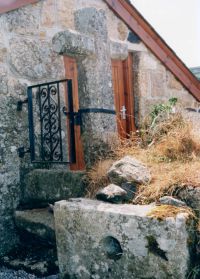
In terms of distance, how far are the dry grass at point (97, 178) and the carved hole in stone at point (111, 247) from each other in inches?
26.3

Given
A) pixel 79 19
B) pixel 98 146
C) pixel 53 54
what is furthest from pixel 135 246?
pixel 53 54

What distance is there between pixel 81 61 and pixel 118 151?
1.00 m

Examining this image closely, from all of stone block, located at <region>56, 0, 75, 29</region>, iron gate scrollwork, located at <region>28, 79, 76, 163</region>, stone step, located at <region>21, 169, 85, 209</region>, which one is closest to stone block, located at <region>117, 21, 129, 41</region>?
stone block, located at <region>56, 0, 75, 29</region>

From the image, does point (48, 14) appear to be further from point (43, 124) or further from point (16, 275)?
point (16, 275)

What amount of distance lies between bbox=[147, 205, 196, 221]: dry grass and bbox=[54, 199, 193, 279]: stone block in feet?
0.11

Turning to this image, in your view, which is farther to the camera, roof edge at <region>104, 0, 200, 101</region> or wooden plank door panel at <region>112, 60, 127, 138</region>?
wooden plank door panel at <region>112, 60, 127, 138</region>

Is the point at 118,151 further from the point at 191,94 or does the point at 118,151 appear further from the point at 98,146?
the point at 191,94

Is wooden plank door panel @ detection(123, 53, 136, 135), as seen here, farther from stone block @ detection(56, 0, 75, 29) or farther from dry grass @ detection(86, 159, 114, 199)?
dry grass @ detection(86, 159, 114, 199)

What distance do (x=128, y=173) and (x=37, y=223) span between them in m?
1.05

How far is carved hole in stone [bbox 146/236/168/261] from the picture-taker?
2.24 metres

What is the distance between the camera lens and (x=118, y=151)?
11.9ft

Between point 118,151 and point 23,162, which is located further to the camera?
point 23,162

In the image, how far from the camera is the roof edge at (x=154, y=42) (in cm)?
550

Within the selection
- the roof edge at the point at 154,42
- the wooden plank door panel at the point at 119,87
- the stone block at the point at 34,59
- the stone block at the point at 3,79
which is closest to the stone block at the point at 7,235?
the stone block at the point at 3,79
